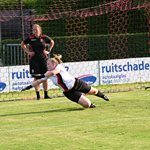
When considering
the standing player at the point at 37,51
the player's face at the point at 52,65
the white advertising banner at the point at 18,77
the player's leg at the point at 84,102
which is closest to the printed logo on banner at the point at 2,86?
the white advertising banner at the point at 18,77

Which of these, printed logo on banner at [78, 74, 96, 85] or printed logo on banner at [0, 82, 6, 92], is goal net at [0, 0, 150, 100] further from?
printed logo on banner at [0, 82, 6, 92]

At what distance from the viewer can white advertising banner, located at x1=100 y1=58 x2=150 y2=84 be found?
19.7 metres

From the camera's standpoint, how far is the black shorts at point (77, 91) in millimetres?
12547

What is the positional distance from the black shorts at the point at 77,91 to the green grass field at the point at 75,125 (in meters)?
0.26

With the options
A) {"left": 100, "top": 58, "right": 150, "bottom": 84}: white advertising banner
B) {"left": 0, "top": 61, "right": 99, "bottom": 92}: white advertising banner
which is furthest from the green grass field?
{"left": 100, "top": 58, "right": 150, "bottom": 84}: white advertising banner

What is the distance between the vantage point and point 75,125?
10.4 meters

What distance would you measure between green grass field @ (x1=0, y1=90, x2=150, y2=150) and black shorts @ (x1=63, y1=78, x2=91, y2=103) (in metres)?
0.26

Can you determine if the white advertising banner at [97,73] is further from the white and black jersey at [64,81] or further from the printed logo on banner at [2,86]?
the white and black jersey at [64,81]

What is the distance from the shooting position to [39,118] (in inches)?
448

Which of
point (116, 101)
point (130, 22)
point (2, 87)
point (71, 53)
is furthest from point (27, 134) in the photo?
point (130, 22)

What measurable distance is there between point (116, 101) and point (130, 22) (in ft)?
51.5

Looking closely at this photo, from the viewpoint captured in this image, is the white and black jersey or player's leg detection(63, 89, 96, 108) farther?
the white and black jersey

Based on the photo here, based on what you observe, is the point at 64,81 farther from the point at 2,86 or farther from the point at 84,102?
the point at 2,86

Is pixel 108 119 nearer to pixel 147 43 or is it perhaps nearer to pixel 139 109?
pixel 139 109
